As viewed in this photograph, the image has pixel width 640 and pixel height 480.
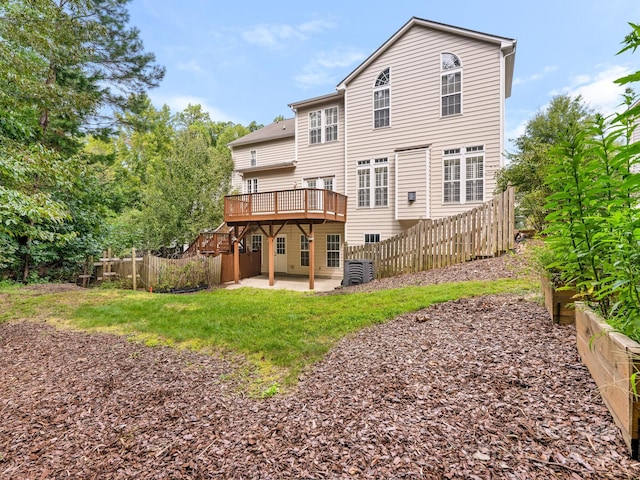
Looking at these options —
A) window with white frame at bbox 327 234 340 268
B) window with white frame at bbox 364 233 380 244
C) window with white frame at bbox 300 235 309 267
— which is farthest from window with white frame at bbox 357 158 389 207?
window with white frame at bbox 300 235 309 267

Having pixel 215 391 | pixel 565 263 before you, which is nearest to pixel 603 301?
pixel 565 263

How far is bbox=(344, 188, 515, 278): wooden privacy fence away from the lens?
8305 mm

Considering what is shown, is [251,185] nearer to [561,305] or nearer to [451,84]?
[451,84]

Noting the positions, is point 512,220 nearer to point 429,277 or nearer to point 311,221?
point 429,277

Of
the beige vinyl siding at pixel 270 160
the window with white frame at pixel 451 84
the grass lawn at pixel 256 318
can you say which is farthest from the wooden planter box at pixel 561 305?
the beige vinyl siding at pixel 270 160

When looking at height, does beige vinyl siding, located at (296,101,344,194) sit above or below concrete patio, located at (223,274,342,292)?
above

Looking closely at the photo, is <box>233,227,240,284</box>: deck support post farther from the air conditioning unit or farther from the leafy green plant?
the leafy green plant

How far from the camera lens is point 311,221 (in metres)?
11.6

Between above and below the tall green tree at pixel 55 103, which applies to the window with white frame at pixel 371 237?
below

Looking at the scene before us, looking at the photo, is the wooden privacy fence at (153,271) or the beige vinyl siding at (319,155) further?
the beige vinyl siding at (319,155)

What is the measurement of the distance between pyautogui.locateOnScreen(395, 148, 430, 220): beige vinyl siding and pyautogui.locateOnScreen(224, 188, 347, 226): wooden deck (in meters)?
2.51

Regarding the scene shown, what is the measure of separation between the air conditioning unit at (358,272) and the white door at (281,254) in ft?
20.3

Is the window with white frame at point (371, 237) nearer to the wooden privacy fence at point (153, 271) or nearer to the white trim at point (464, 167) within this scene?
the white trim at point (464, 167)

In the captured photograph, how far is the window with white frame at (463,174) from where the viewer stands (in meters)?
10.6
